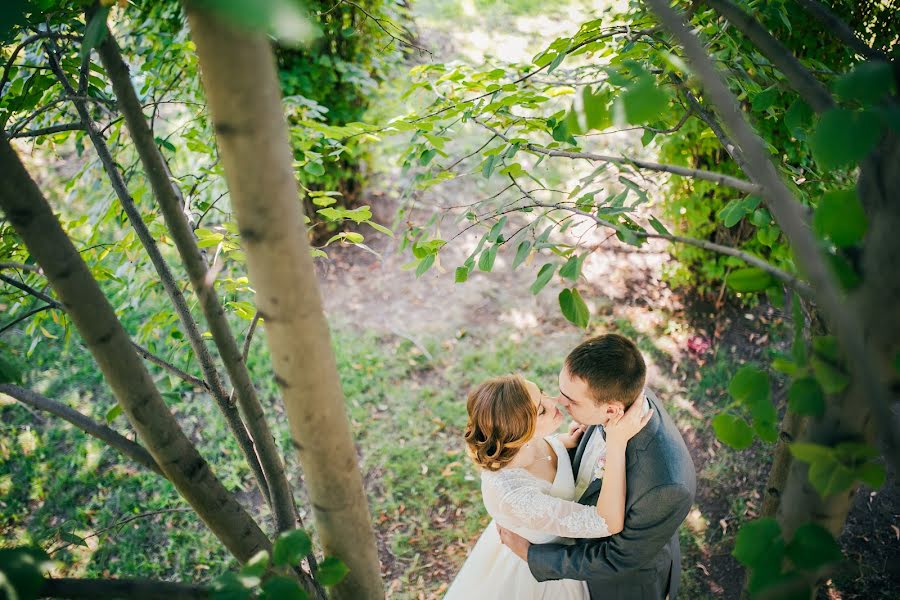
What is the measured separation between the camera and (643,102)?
0.79 metres

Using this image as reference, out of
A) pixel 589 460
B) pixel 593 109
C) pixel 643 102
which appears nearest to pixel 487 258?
pixel 593 109

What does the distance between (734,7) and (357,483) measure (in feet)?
3.76

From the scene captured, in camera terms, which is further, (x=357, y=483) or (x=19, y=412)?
(x=19, y=412)

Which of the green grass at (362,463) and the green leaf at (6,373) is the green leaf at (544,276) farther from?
the green grass at (362,463)

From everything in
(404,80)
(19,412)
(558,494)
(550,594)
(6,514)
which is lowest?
(550,594)

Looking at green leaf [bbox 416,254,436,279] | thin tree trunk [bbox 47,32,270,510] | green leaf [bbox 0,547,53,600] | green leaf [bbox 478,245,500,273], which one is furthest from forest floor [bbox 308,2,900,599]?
green leaf [bbox 0,547,53,600]

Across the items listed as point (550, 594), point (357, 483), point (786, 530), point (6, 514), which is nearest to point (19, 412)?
point (6, 514)

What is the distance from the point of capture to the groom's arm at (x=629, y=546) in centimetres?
200

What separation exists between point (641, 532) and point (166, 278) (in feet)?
6.05

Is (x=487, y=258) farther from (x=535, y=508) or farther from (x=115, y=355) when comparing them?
(x=535, y=508)

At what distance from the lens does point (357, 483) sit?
114cm

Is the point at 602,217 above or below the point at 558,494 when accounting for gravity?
above

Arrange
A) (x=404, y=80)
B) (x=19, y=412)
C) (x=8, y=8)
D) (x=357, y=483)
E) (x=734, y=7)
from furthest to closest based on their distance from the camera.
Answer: (x=404, y=80) < (x=19, y=412) < (x=357, y=483) < (x=734, y=7) < (x=8, y=8)

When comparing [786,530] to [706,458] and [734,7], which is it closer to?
[734,7]
